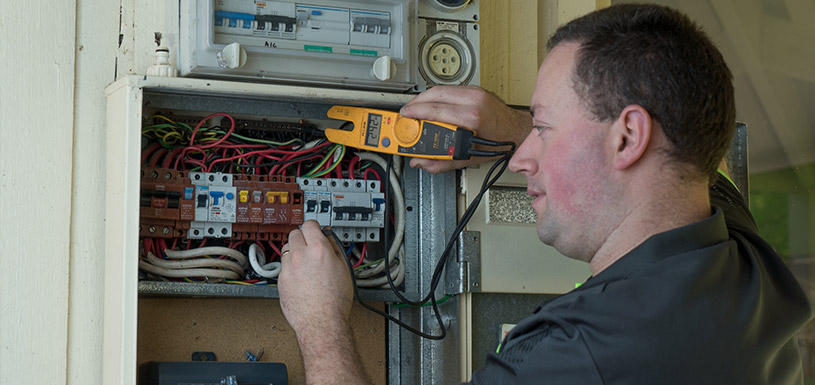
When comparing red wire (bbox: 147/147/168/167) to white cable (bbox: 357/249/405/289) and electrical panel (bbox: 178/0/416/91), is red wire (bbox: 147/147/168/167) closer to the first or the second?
electrical panel (bbox: 178/0/416/91)

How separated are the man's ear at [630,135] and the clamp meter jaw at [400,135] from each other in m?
0.45

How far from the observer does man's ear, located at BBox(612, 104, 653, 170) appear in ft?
3.78

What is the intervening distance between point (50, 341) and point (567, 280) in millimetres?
1015

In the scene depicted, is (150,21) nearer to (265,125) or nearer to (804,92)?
(265,125)

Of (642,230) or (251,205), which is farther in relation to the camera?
(251,205)

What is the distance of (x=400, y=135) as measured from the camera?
1.63 m

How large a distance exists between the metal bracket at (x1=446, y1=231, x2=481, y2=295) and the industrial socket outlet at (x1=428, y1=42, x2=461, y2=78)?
1.09ft

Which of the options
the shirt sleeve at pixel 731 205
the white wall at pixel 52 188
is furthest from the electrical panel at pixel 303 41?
the shirt sleeve at pixel 731 205

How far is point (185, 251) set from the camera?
1.63 metres

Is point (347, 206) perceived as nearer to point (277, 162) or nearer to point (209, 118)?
point (277, 162)

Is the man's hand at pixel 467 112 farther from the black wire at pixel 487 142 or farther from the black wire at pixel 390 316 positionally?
the black wire at pixel 390 316

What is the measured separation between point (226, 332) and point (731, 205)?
103 cm

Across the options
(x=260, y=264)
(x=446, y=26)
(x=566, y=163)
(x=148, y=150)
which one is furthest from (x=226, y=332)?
(x=566, y=163)

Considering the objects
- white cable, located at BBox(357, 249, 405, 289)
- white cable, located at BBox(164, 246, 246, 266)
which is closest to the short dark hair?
white cable, located at BBox(357, 249, 405, 289)
